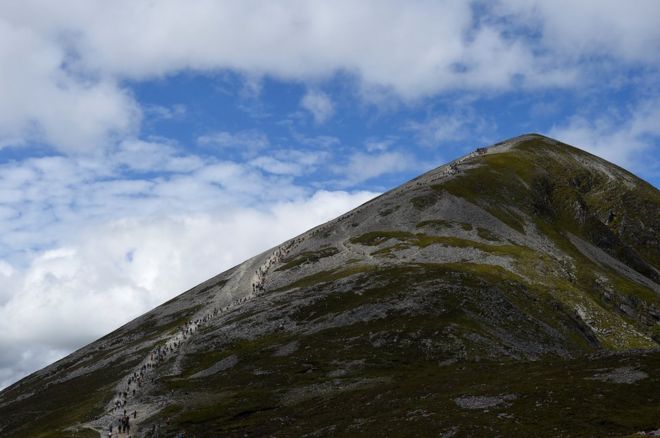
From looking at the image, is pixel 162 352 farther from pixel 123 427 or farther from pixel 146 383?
pixel 123 427

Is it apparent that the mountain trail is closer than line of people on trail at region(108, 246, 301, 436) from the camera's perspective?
Yes

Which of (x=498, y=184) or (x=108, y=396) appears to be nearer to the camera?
(x=108, y=396)

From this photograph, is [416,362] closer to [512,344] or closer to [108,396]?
[512,344]

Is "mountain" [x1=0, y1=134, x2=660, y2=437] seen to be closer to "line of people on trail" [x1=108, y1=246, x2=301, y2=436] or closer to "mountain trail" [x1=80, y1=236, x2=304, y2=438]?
"mountain trail" [x1=80, y1=236, x2=304, y2=438]

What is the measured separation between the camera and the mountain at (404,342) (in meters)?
60.6

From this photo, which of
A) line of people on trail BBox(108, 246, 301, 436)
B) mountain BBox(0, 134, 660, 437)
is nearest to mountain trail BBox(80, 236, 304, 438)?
line of people on trail BBox(108, 246, 301, 436)

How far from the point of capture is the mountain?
2386 inches

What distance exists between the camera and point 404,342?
92438 mm

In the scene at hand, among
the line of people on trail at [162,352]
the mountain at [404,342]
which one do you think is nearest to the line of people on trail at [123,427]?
the line of people on trail at [162,352]

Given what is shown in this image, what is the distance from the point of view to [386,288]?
115 m

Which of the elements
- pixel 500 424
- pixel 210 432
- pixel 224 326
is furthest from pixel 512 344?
pixel 224 326

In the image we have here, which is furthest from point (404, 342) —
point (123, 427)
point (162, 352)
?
point (162, 352)

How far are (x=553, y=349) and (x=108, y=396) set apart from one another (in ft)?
244

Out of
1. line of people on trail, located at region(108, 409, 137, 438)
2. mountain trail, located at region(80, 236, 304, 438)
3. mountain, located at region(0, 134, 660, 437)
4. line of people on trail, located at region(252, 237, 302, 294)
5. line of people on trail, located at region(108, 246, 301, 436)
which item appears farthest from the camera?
line of people on trail, located at region(252, 237, 302, 294)
